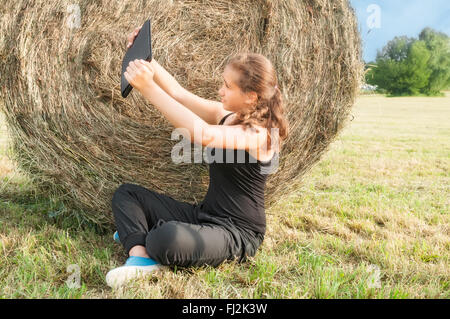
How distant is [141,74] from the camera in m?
1.76

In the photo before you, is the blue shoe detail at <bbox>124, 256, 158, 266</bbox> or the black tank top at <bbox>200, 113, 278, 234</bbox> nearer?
the blue shoe detail at <bbox>124, 256, 158, 266</bbox>

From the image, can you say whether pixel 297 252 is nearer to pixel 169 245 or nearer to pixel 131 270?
pixel 169 245

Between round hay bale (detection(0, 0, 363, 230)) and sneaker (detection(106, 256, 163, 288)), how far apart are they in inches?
25.0

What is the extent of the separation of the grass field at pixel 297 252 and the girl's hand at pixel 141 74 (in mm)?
838

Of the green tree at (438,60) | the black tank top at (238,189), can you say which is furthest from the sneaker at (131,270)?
the green tree at (438,60)

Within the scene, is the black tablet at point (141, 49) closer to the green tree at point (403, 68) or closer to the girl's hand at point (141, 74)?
the girl's hand at point (141, 74)

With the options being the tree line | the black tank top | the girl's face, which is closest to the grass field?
the black tank top

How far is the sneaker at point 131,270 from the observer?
5.87 feet

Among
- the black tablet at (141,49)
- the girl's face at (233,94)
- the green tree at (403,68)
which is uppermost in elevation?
the green tree at (403,68)

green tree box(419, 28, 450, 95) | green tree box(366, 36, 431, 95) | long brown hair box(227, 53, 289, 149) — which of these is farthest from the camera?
green tree box(419, 28, 450, 95)

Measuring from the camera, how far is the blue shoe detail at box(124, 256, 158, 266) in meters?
1.90

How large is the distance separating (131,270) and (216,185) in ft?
2.07

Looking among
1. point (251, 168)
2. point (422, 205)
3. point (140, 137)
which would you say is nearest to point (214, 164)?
point (251, 168)

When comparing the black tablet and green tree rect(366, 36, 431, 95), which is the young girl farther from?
green tree rect(366, 36, 431, 95)
